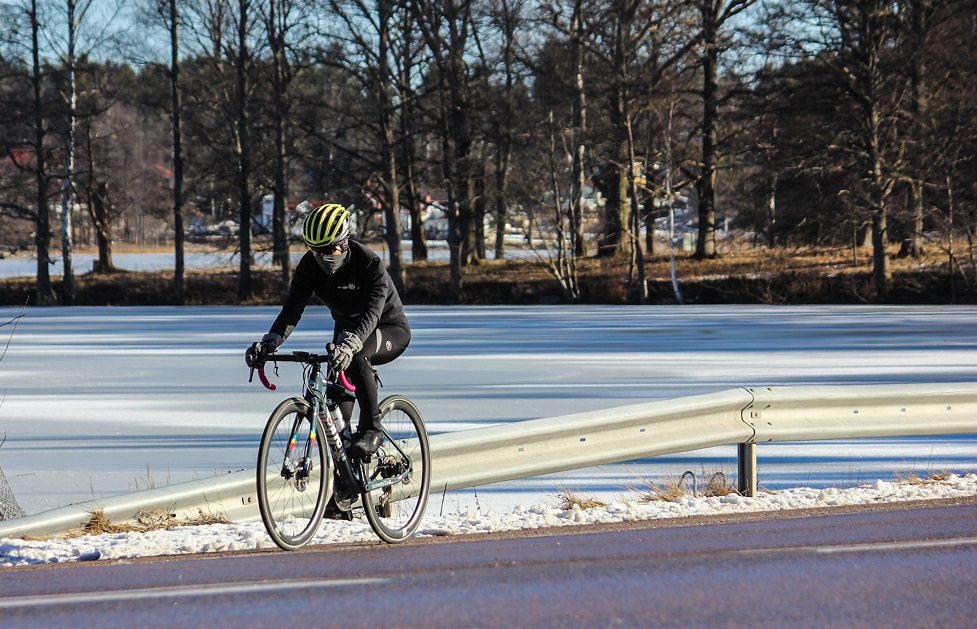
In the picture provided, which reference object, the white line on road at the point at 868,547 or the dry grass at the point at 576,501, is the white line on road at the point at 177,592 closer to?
the white line on road at the point at 868,547

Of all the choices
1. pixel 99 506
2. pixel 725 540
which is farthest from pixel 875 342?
pixel 99 506

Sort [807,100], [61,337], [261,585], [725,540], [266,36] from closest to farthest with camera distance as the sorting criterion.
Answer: [261,585] < [725,540] < [61,337] < [807,100] < [266,36]

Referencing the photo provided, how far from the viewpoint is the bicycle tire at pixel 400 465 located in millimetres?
6441

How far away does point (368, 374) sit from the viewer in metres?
6.25

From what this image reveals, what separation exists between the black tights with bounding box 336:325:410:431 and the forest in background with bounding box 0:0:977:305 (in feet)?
88.8

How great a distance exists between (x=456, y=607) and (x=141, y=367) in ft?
42.3

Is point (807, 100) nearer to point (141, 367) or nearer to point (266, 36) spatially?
point (266, 36)

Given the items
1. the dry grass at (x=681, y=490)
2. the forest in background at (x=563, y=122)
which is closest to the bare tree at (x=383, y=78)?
the forest in background at (x=563, y=122)

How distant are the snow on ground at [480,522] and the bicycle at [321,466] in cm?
46

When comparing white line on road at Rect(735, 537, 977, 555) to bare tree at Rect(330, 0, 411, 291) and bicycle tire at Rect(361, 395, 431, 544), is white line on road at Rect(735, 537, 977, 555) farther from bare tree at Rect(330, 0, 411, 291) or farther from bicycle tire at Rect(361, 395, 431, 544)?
bare tree at Rect(330, 0, 411, 291)

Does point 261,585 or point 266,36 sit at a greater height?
point 266,36

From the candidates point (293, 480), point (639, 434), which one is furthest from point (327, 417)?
point (639, 434)

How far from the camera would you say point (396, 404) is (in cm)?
666

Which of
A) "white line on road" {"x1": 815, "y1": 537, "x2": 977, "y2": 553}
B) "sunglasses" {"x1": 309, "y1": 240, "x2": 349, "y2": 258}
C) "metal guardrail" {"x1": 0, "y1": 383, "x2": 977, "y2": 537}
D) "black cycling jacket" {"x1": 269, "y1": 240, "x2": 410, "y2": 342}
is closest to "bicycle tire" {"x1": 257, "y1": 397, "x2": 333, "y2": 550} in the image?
"black cycling jacket" {"x1": 269, "y1": 240, "x2": 410, "y2": 342}
